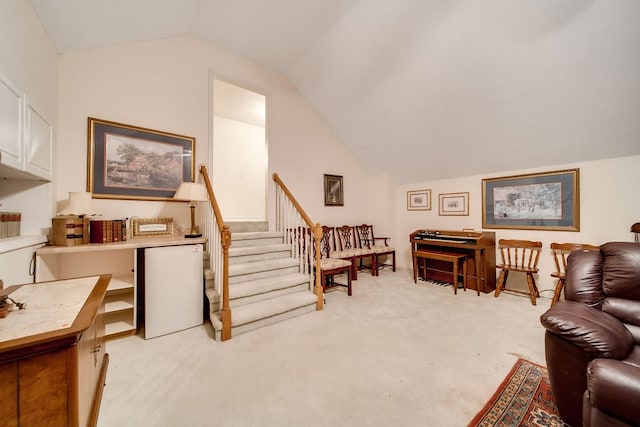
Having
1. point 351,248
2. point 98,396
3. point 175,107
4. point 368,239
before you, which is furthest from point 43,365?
point 368,239

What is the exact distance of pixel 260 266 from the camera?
3027mm

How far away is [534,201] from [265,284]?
3955 mm

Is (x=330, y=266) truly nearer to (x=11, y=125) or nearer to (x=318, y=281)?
(x=318, y=281)

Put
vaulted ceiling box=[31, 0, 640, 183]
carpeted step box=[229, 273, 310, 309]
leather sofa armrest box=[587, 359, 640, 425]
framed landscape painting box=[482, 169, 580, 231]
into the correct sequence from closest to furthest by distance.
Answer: leather sofa armrest box=[587, 359, 640, 425] → vaulted ceiling box=[31, 0, 640, 183] → carpeted step box=[229, 273, 310, 309] → framed landscape painting box=[482, 169, 580, 231]

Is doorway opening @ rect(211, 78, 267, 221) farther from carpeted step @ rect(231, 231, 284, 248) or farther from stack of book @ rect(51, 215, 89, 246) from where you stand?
stack of book @ rect(51, 215, 89, 246)

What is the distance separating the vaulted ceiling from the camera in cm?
225

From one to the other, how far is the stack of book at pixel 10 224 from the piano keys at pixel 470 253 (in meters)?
4.70

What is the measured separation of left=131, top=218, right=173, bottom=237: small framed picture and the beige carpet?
1.10 m

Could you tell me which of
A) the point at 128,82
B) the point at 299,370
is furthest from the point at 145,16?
the point at 299,370

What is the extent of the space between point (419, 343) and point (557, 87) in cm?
309

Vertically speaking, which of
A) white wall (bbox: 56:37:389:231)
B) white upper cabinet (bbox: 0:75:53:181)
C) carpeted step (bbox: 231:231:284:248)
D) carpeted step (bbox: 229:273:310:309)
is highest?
white wall (bbox: 56:37:389:231)

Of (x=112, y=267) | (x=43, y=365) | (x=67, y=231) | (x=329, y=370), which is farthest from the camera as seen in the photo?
(x=112, y=267)

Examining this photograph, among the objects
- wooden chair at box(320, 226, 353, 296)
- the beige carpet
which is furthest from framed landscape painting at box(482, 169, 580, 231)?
wooden chair at box(320, 226, 353, 296)

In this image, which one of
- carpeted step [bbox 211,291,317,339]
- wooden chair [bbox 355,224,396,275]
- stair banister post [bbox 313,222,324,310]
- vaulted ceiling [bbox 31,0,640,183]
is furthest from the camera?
wooden chair [bbox 355,224,396,275]
